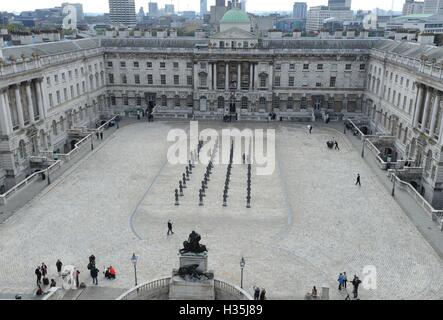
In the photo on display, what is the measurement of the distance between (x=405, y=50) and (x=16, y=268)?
53227mm

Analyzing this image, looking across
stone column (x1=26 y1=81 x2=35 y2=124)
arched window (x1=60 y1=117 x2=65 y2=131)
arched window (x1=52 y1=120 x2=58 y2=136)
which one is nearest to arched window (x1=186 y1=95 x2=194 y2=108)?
arched window (x1=60 y1=117 x2=65 y2=131)

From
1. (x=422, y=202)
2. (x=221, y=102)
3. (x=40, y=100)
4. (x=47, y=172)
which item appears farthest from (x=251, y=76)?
(x=422, y=202)

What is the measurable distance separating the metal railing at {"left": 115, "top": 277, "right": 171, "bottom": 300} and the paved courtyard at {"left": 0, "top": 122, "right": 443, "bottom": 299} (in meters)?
2.87

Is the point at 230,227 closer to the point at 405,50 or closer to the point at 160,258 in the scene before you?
the point at 160,258

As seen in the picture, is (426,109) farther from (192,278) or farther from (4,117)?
(4,117)

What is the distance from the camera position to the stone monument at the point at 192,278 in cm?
2384

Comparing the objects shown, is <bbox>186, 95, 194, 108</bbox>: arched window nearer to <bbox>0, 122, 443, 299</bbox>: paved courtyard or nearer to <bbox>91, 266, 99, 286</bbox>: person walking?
<bbox>0, 122, 443, 299</bbox>: paved courtyard

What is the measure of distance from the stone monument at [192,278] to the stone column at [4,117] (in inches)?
1149

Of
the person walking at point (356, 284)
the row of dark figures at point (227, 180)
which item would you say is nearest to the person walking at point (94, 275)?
the row of dark figures at point (227, 180)

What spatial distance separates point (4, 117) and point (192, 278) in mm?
30184

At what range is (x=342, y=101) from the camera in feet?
237

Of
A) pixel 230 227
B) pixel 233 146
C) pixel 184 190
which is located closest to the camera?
pixel 230 227
